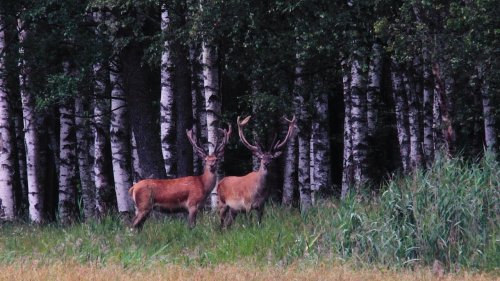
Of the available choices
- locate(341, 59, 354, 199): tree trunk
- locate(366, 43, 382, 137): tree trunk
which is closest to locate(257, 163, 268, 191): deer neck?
locate(341, 59, 354, 199): tree trunk

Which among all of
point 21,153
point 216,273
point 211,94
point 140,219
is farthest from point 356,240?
point 21,153

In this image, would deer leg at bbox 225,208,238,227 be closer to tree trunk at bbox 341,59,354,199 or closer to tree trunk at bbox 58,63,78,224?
tree trunk at bbox 341,59,354,199

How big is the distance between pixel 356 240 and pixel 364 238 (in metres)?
0.13

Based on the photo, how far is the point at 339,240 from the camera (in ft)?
46.4

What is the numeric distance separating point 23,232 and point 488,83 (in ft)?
28.3

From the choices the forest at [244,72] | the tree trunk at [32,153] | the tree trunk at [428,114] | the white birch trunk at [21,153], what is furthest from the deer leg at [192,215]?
the white birch trunk at [21,153]

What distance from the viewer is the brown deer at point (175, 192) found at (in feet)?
58.6

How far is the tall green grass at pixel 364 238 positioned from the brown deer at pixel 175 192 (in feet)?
5.08

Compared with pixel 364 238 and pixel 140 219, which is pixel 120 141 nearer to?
pixel 140 219

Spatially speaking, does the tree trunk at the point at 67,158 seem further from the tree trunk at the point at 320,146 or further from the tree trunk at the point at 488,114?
the tree trunk at the point at 488,114

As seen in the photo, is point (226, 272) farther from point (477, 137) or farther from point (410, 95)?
point (477, 137)

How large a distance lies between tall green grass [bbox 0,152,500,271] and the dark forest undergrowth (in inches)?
0.6

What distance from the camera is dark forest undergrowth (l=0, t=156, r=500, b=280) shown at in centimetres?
1355

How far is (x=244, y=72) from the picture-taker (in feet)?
70.9
